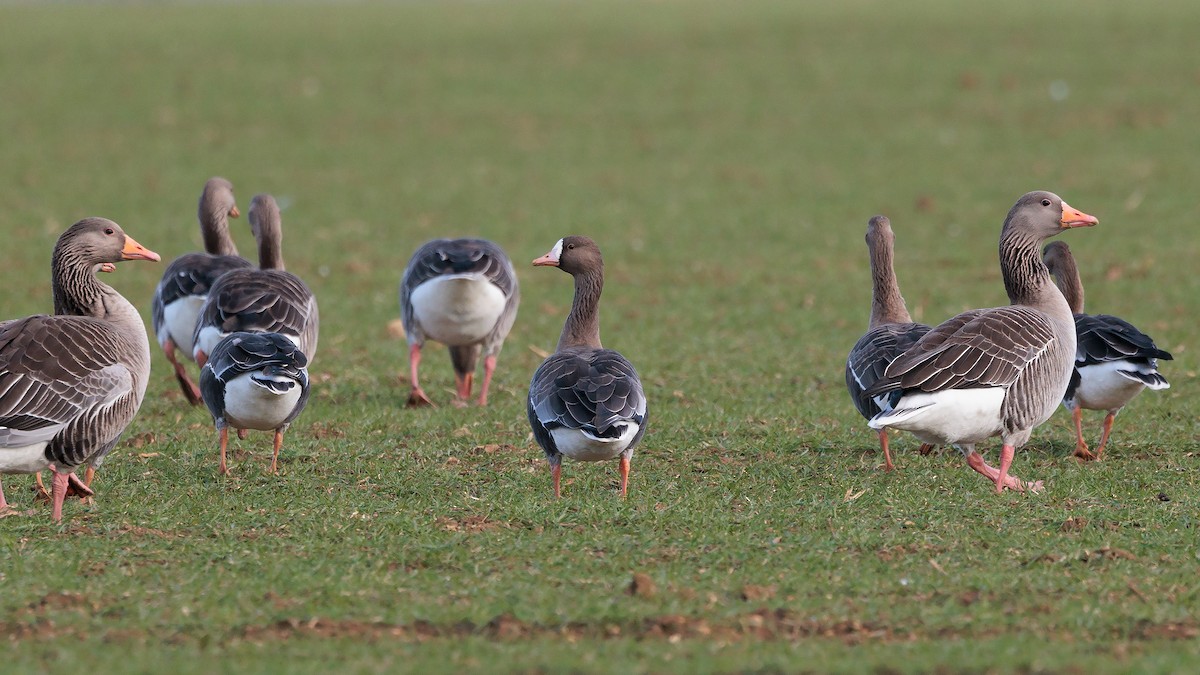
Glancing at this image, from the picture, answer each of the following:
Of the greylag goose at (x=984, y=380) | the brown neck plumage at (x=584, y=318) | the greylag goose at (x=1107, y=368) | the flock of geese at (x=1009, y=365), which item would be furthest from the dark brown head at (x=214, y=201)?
the greylag goose at (x=1107, y=368)

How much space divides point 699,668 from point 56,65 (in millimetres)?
32425

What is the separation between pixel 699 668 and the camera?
5.52 meters

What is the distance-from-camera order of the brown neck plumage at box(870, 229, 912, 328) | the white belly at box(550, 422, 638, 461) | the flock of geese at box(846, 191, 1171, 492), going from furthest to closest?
the brown neck plumage at box(870, 229, 912, 328) < the flock of geese at box(846, 191, 1171, 492) < the white belly at box(550, 422, 638, 461)

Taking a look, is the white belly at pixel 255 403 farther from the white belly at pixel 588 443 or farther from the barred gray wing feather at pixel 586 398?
the white belly at pixel 588 443

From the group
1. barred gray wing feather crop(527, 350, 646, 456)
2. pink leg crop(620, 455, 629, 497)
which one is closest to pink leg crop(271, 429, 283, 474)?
barred gray wing feather crop(527, 350, 646, 456)

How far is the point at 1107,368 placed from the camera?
9156 millimetres

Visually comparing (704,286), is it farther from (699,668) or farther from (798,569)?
(699,668)

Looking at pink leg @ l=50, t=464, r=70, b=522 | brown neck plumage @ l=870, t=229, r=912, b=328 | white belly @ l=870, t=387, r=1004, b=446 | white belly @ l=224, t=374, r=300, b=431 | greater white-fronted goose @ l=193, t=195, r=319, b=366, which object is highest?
brown neck plumage @ l=870, t=229, r=912, b=328

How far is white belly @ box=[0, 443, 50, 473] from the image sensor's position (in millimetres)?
7387

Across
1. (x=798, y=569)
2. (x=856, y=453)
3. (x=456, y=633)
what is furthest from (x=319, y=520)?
(x=856, y=453)

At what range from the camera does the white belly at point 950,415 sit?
314 inches

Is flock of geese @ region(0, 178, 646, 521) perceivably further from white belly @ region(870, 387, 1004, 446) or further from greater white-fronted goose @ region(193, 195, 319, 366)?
white belly @ region(870, 387, 1004, 446)

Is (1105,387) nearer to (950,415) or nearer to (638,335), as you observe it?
(950,415)

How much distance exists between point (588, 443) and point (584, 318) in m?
1.68
